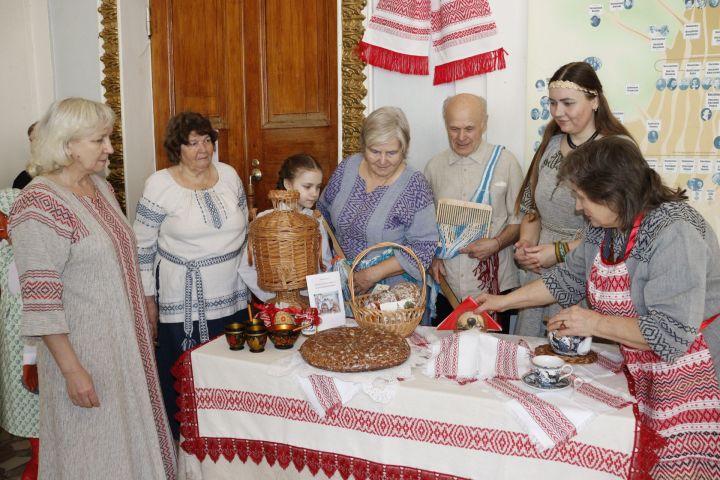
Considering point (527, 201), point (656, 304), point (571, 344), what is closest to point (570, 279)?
point (571, 344)

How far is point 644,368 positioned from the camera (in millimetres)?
1837

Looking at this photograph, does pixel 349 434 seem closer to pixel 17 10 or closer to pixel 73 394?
pixel 73 394

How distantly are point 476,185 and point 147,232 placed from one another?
58.6 inches

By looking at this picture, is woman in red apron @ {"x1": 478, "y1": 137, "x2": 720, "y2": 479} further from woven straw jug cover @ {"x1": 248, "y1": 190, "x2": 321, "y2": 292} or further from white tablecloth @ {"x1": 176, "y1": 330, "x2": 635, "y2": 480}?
woven straw jug cover @ {"x1": 248, "y1": 190, "x2": 321, "y2": 292}

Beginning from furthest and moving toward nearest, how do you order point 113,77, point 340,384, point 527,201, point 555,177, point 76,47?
point 76,47, point 113,77, point 527,201, point 555,177, point 340,384

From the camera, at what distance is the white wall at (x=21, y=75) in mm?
4348

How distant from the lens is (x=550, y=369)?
1820 mm

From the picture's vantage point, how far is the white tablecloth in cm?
166

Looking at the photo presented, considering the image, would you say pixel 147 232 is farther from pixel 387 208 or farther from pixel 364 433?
pixel 364 433

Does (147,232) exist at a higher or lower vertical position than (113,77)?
lower

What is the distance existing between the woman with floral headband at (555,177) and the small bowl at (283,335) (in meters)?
0.94

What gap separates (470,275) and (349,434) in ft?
4.06

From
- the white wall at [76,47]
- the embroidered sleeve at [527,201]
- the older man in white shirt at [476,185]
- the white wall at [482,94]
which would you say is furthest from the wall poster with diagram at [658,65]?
the white wall at [76,47]

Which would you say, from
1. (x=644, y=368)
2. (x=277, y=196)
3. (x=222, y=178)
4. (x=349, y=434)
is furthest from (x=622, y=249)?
(x=222, y=178)
